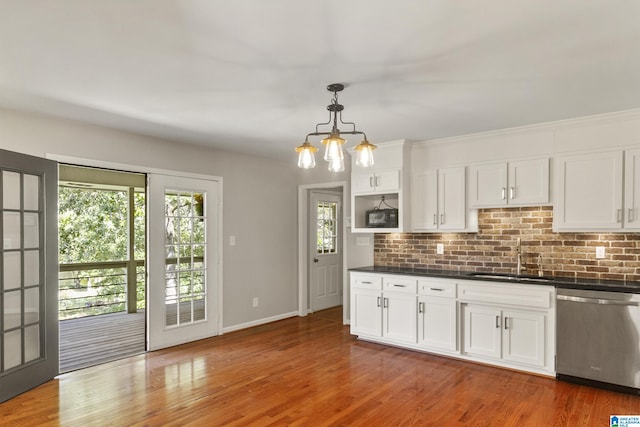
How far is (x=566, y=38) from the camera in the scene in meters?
2.22

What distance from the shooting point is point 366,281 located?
4.94 metres

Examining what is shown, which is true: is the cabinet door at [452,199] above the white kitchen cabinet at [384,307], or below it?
above

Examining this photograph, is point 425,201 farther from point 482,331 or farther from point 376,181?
point 482,331

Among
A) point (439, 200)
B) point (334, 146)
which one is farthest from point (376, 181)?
point (334, 146)

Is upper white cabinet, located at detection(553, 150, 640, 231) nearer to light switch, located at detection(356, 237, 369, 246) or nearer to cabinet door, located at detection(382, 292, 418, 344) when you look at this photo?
cabinet door, located at detection(382, 292, 418, 344)

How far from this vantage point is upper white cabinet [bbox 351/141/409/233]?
16.0 feet

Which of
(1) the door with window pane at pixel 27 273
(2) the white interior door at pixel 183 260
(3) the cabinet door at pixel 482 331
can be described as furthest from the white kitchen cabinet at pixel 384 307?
(1) the door with window pane at pixel 27 273

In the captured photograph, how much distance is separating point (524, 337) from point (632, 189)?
1.63 meters

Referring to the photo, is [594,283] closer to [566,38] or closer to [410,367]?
[410,367]

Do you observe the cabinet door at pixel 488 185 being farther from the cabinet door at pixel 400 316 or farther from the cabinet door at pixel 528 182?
the cabinet door at pixel 400 316

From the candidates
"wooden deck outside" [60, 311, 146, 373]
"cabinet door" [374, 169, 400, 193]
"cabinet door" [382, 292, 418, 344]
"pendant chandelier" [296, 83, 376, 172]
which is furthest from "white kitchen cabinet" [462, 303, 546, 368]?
"wooden deck outside" [60, 311, 146, 373]

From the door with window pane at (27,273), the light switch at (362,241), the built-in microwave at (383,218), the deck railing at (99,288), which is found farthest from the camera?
the deck railing at (99,288)

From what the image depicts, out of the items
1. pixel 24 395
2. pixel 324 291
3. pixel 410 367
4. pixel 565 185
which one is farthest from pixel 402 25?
pixel 324 291

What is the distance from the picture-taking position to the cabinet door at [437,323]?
4277mm
